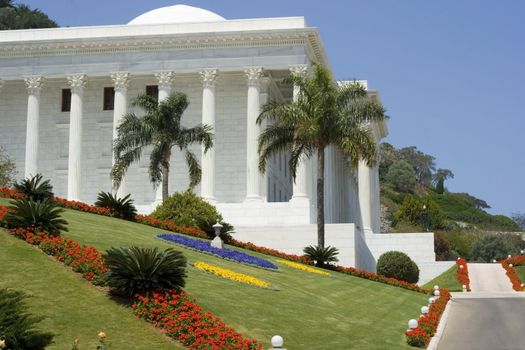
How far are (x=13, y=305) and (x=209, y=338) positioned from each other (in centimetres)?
470

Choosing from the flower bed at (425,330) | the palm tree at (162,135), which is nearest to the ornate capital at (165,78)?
the palm tree at (162,135)

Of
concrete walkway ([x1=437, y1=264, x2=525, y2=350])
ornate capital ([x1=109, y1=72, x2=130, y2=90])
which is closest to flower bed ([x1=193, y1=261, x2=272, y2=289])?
concrete walkway ([x1=437, y1=264, x2=525, y2=350])

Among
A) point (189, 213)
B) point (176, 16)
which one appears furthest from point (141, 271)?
point (176, 16)

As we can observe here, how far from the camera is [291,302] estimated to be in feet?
88.4

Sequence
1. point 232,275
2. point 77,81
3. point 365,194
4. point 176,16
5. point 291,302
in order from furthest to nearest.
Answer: point 365,194, point 176,16, point 77,81, point 232,275, point 291,302

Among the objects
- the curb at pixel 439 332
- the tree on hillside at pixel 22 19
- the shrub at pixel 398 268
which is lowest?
the curb at pixel 439 332

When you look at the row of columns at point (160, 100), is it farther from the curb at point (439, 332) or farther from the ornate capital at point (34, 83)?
the curb at point (439, 332)

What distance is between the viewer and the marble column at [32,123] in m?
65.4

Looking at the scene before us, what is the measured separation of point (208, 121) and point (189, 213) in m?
17.1

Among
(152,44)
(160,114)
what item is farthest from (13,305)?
(152,44)

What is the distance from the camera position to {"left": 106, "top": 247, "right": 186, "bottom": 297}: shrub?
71.6 feet

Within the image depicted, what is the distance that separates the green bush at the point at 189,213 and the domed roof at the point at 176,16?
27111 millimetres

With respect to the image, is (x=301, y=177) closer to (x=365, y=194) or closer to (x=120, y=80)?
(x=120, y=80)

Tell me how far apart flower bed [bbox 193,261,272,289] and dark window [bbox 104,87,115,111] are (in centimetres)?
4061
